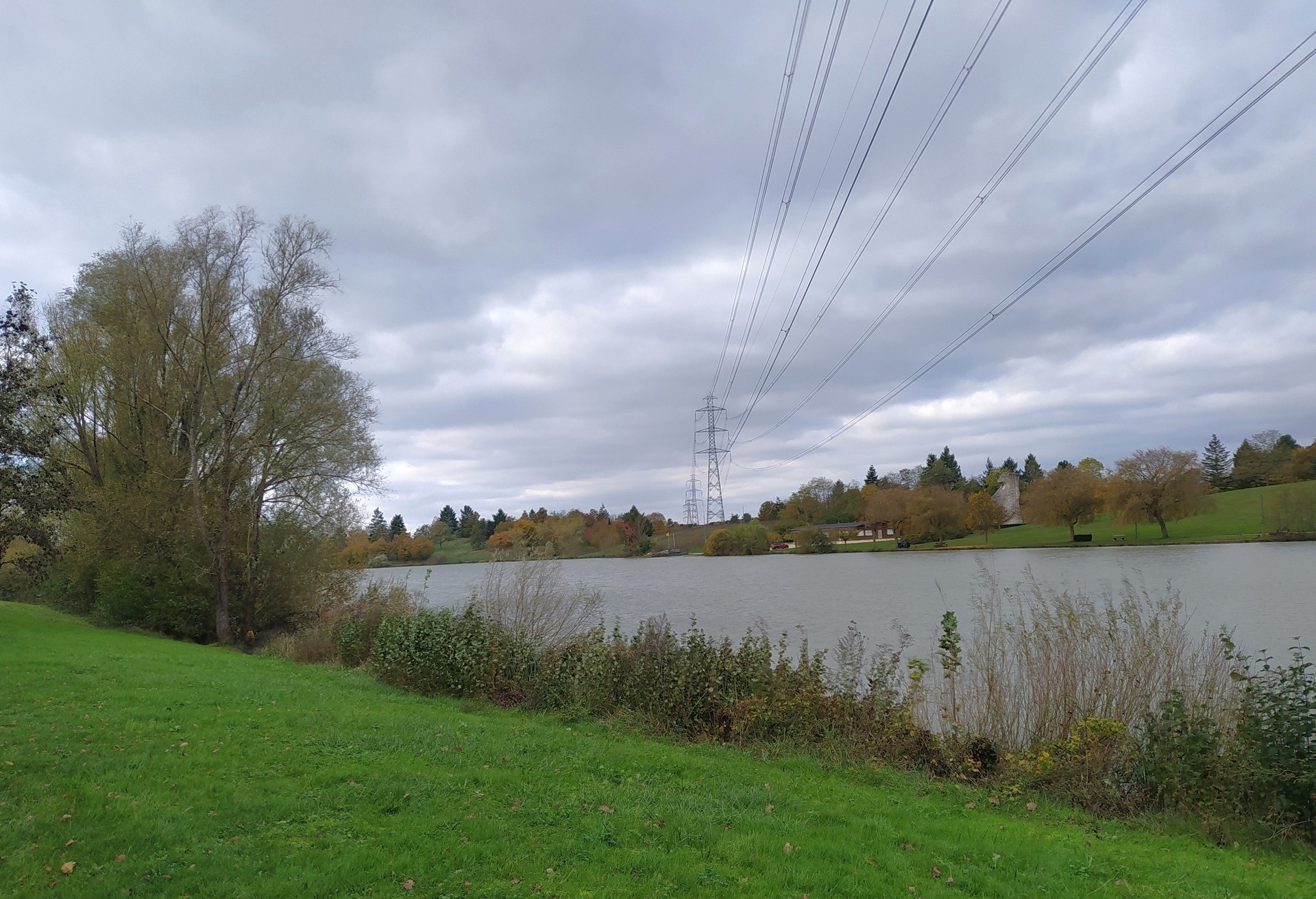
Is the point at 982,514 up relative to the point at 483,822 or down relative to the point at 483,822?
up

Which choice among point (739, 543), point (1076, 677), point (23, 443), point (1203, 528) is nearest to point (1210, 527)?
point (1203, 528)

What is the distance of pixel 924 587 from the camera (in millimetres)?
36969

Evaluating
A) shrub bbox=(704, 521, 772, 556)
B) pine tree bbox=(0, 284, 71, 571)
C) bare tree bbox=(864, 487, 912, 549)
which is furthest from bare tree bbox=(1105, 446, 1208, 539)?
pine tree bbox=(0, 284, 71, 571)

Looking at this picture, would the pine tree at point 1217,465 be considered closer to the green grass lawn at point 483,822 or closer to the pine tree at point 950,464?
the pine tree at point 950,464

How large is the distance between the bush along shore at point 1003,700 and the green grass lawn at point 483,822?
0.95 meters

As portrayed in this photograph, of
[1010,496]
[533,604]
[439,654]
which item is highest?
[1010,496]

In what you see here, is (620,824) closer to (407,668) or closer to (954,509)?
(407,668)

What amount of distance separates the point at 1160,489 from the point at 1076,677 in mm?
62993

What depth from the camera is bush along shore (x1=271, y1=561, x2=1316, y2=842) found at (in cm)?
844

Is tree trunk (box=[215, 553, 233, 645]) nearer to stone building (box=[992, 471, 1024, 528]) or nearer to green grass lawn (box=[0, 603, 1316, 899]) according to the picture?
green grass lawn (box=[0, 603, 1316, 899])

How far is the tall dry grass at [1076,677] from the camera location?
1052 centimetres

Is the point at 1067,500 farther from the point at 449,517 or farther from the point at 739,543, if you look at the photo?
the point at 449,517

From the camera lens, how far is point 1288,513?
55969 millimetres

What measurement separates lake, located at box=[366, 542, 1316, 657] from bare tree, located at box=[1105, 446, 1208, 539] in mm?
4754
